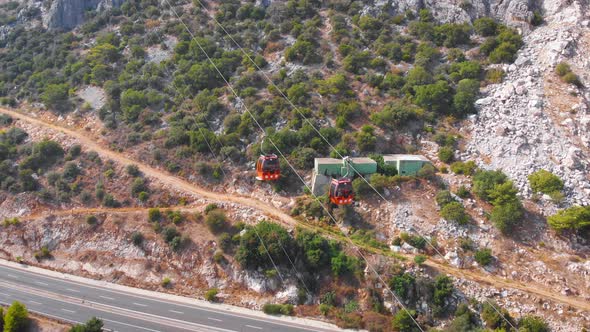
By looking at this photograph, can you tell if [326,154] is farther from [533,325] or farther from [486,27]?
[486,27]

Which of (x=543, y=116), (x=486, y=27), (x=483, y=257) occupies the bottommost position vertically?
(x=483, y=257)

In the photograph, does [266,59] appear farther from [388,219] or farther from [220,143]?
[388,219]

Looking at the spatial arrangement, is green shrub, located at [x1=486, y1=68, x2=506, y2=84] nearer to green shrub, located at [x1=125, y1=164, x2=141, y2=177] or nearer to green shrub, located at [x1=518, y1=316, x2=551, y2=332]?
green shrub, located at [x1=518, y1=316, x2=551, y2=332]

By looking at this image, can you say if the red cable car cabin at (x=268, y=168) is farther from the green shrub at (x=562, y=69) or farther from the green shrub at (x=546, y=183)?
the green shrub at (x=562, y=69)

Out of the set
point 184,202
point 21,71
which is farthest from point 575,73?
point 21,71

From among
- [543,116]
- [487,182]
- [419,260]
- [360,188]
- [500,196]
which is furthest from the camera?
[543,116]

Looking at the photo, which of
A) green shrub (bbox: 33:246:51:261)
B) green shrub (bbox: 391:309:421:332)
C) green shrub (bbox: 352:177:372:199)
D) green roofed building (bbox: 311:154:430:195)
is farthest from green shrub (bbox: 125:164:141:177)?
green shrub (bbox: 391:309:421:332)

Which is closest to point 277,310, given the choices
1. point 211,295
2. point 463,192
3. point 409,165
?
point 211,295
